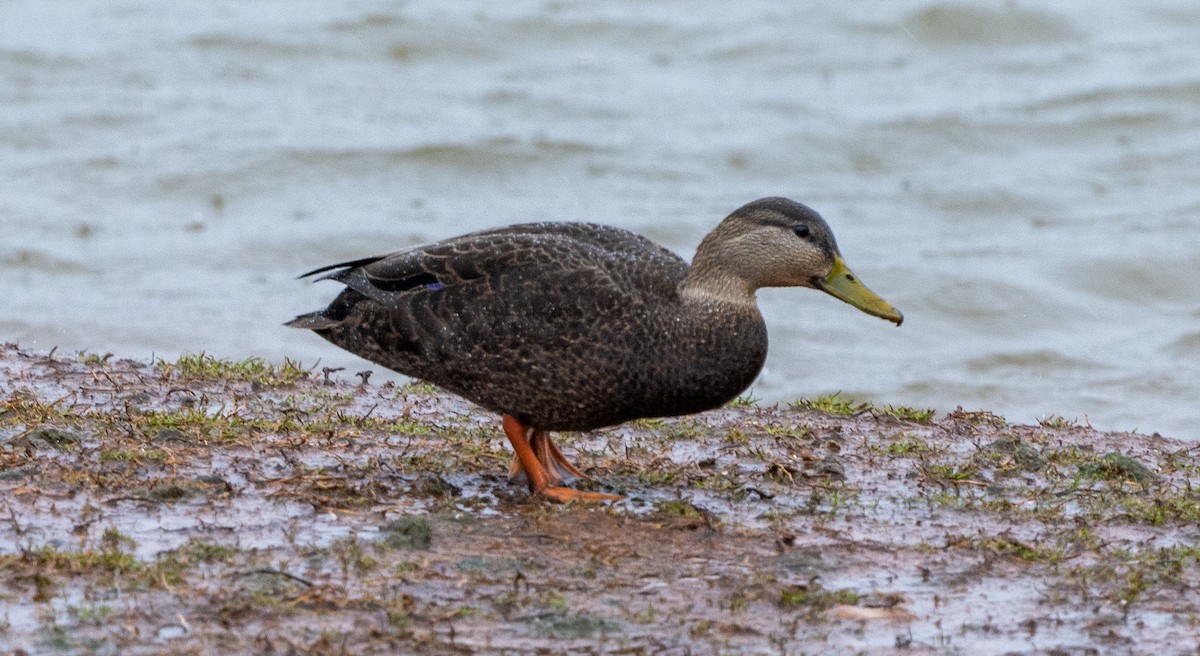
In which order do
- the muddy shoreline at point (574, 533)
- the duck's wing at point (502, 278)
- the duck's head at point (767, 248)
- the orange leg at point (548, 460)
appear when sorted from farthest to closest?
1. the orange leg at point (548, 460)
2. the duck's head at point (767, 248)
3. the duck's wing at point (502, 278)
4. the muddy shoreline at point (574, 533)

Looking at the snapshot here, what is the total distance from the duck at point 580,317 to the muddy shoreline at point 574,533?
13.5 inches

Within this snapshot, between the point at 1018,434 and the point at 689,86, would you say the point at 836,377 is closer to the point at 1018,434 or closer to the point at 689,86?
the point at 1018,434

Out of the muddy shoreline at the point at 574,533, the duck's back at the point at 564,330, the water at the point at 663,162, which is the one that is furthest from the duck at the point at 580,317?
the water at the point at 663,162

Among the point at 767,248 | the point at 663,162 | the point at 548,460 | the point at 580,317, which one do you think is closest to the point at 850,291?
the point at 767,248

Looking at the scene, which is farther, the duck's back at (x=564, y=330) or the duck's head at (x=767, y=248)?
the duck's head at (x=767, y=248)

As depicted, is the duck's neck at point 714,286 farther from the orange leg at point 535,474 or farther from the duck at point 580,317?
the orange leg at point 535,474

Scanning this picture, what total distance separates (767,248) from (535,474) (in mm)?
1179

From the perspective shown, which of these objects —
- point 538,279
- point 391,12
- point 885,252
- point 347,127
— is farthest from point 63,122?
point 538,279

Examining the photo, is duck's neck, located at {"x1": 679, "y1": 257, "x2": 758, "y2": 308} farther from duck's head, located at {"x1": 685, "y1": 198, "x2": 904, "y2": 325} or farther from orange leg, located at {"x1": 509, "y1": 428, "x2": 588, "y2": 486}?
orange leg, located at {"x1": 509, "y1": 428, "x2": 588, "y2": 486}

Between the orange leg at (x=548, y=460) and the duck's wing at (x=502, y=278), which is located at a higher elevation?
the duck's wing at (x=502, y=278)

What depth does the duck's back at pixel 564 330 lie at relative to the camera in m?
5.52

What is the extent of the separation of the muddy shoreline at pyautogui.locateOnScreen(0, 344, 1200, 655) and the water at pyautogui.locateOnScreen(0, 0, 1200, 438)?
456cm

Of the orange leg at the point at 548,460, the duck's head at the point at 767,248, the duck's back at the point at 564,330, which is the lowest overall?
the orange leg at the point at 548,460

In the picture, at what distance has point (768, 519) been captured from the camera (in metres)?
5.46
